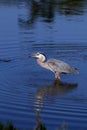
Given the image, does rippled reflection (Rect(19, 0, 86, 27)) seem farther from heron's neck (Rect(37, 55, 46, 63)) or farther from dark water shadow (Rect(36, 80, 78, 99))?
dark water shadow (Rect(36, 80, 78, 99))

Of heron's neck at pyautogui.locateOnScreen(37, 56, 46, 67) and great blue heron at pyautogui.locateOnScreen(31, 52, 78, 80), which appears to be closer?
great blue heron at pyautogui.locateOnScreen(31, 52, 78, 80)

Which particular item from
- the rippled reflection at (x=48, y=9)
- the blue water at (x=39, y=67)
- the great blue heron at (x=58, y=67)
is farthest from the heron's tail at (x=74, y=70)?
the rippled reflection at (x=48, y=9)

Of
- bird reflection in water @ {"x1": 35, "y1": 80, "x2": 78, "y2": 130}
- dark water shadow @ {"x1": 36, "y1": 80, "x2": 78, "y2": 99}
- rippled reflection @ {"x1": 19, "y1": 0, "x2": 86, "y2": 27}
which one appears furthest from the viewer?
rippled reflection @ {"x1": 19, "y1": 0, "x2": 86, "y2": 27}

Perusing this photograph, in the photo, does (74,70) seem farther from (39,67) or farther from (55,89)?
(39,67)

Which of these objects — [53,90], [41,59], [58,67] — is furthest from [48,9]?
[53,90]

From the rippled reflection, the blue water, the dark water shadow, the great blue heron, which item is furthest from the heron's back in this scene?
the rippled reflection

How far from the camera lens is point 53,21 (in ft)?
83.6

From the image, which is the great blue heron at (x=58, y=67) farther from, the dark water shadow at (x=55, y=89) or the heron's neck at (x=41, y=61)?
the dark water shadow at (x=55, y=89)

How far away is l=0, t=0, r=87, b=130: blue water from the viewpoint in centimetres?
1255

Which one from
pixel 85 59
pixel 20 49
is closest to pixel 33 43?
pixel 20 49

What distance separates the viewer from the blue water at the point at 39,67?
1255cm

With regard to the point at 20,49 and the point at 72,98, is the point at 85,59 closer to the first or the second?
the point at 20,49

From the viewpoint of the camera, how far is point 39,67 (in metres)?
17.6

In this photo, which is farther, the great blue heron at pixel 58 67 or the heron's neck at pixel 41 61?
the heron's neck at pixel 41 61
